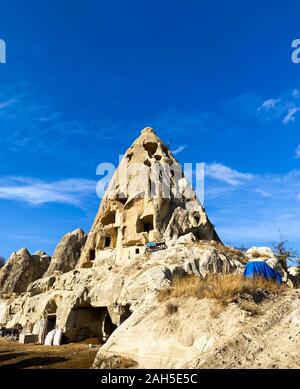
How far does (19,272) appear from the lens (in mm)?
44031

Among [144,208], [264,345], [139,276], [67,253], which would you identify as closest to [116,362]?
[264,345]

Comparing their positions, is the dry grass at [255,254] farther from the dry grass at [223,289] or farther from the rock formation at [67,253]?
the rock formation at [67,253]

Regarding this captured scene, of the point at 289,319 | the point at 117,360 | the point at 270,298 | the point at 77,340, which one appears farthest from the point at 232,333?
the point at 77,340

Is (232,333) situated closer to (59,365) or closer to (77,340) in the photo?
(59,365)

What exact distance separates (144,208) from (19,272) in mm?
23231

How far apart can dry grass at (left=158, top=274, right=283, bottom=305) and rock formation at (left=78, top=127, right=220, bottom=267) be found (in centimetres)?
1587

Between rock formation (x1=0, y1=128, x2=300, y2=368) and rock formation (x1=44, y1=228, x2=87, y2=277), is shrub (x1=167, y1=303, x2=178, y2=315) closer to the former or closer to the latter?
rock formation (x1=0, y1=128, x2=300, y2=368)

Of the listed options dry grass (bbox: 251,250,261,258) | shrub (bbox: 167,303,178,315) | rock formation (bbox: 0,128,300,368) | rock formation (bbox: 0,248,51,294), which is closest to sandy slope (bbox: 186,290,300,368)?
rock formation (bbox: 0,128,300,368)

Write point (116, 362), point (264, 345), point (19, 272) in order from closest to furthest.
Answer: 1. point (264, 345)
2. point (116, 362)
3. point (19, 272)

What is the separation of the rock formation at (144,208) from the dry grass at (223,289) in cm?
1587

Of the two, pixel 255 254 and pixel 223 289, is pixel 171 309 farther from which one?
pixel 255 254

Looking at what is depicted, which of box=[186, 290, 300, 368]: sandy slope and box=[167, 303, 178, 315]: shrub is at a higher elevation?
box=[167, 303, 178, 315]: shrub

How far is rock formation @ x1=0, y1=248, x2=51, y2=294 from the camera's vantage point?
141 ft
